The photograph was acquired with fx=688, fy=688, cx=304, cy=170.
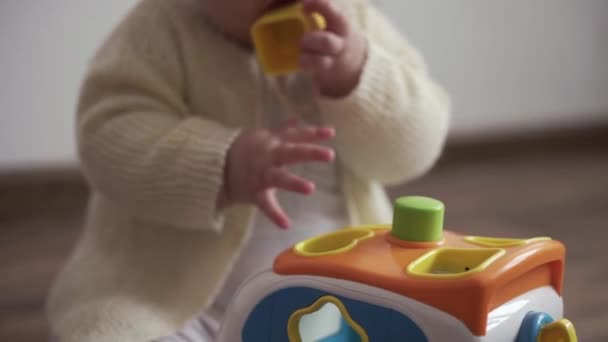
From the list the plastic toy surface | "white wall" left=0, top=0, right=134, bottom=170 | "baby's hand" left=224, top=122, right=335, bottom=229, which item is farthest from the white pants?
"white wall" left=0, top=0, right=134, bottom=170

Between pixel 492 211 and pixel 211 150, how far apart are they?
818mm

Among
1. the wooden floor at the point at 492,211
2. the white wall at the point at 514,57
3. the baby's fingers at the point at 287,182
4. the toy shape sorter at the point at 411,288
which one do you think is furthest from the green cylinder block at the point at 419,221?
the white wall at the point at 514,57

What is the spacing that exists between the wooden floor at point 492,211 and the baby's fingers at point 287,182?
0.46 meters

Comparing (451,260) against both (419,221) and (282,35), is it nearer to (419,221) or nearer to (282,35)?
(419,221)

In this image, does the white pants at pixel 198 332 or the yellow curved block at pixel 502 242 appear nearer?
the yellow curved block at pixel 502 242

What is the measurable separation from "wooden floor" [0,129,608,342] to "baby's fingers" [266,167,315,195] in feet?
1.50

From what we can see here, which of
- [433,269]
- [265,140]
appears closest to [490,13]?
[265,140]

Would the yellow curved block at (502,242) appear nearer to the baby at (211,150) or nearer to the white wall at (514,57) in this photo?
the baby at (211,150)

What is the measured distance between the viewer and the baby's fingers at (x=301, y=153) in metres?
0.53

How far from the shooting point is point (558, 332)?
372 mm

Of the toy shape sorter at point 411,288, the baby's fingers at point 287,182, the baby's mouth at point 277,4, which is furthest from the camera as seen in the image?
the baby's mouth at point 277,4

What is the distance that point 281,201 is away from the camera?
2.29 feet

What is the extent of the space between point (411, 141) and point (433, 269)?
0.94ft

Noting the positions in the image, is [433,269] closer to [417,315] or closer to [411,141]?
[417,315]
